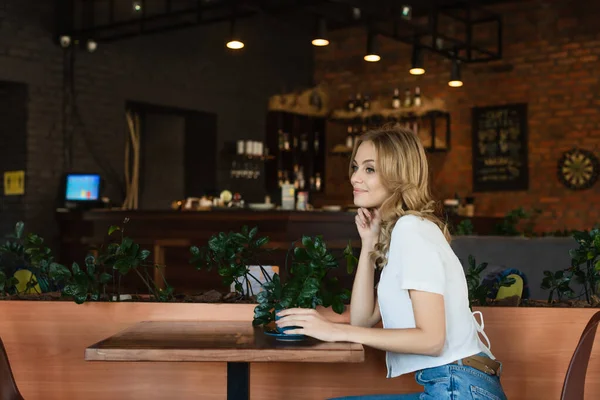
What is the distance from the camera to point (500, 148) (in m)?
8.98

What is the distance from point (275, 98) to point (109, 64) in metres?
2.34

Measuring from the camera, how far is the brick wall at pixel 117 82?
7.45 metres

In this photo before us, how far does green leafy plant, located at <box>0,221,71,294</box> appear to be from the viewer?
246cm

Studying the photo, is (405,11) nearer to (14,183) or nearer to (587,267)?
(14,183)

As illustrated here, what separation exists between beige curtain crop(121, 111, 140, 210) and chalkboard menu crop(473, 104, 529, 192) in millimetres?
4000

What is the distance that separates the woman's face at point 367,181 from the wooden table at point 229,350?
0.37m

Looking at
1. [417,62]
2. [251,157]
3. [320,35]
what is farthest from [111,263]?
[251,157]

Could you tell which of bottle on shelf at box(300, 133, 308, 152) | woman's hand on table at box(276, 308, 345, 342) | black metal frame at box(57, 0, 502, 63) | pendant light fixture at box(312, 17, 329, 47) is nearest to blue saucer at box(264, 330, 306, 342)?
woman's hand on table at box(276, 308, 345, 342)

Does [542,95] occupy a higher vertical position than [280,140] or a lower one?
higher

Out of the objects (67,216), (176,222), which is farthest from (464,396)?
(67,216)

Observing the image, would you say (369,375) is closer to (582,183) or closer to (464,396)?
(464,396)

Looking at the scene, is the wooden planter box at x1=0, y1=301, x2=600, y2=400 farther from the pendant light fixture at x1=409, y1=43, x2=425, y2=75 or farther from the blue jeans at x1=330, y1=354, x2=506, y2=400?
the pendant light fixture at x1=409, y1=43, x2=425, y2=75

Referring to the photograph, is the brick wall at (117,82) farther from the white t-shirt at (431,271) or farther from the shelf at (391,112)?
the white t-shirt at (431,271)

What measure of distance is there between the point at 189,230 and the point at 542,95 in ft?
14.5
